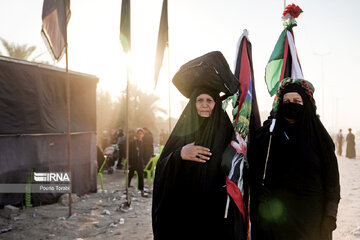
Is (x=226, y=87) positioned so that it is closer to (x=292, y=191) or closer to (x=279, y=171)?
(x=279, y=171)

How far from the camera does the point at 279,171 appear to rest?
2.15 metres

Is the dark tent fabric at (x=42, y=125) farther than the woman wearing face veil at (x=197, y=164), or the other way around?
the dark tent fabric at (x=42, y=125)

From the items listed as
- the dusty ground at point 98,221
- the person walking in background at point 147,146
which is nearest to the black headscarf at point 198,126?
the dusty ground at point 98,221

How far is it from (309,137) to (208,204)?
0.93 m

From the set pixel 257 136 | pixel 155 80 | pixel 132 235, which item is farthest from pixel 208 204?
pixel 155 80

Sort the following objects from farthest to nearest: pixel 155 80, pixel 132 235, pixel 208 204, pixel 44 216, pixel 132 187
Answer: pixel 132 187
pixel 155 80
pixel 44 216
pixel 132 235
pixel 208 204

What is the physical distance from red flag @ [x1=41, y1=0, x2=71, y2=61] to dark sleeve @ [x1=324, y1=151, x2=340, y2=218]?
4.54 metres

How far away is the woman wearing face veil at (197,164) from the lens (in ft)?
6.51

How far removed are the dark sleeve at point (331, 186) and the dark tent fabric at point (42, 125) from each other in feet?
19.1

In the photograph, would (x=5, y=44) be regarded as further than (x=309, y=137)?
Yes

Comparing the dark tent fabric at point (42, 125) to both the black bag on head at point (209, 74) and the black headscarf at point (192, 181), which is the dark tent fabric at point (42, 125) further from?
the black bag on head at point (209, 74)

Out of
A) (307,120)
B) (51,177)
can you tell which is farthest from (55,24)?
(307,120)

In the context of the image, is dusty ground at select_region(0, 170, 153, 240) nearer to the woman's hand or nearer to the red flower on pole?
the woman's hand

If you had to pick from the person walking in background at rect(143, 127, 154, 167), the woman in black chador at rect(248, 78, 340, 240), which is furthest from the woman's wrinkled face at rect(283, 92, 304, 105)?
the person walking in background at rect(143, 127, 154, 167)
